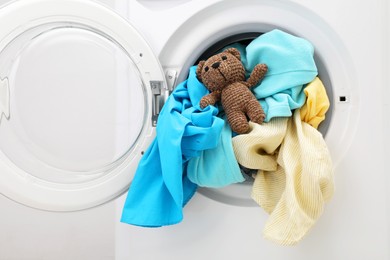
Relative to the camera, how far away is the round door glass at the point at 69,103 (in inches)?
25.3

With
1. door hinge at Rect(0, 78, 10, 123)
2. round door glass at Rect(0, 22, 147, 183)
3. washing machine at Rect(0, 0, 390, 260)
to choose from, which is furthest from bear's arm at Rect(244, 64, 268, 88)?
door hinge at Rect(0, 78, 10, 123)

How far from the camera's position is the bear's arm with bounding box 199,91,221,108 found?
60 centimetres

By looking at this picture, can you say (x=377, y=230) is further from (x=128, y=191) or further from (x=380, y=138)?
(x=128, y=191)

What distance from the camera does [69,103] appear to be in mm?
664

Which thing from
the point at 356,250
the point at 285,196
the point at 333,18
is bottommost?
the point at 356,250

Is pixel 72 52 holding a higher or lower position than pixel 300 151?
higher

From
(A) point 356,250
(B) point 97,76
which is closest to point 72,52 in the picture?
(B) point 97,76

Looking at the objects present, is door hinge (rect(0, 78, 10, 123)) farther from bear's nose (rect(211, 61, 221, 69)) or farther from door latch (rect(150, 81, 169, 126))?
bear's nose (rect(211, 61, 221, 69))

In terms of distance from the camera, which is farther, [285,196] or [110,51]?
[110,51]

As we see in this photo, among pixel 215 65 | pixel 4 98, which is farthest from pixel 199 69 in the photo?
pixel 4 98

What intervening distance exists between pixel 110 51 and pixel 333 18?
1.49 ft

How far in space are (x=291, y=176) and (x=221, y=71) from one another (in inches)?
9.1

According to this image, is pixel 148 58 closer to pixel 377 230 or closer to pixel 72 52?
pixel 72 52

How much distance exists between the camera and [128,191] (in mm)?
644
